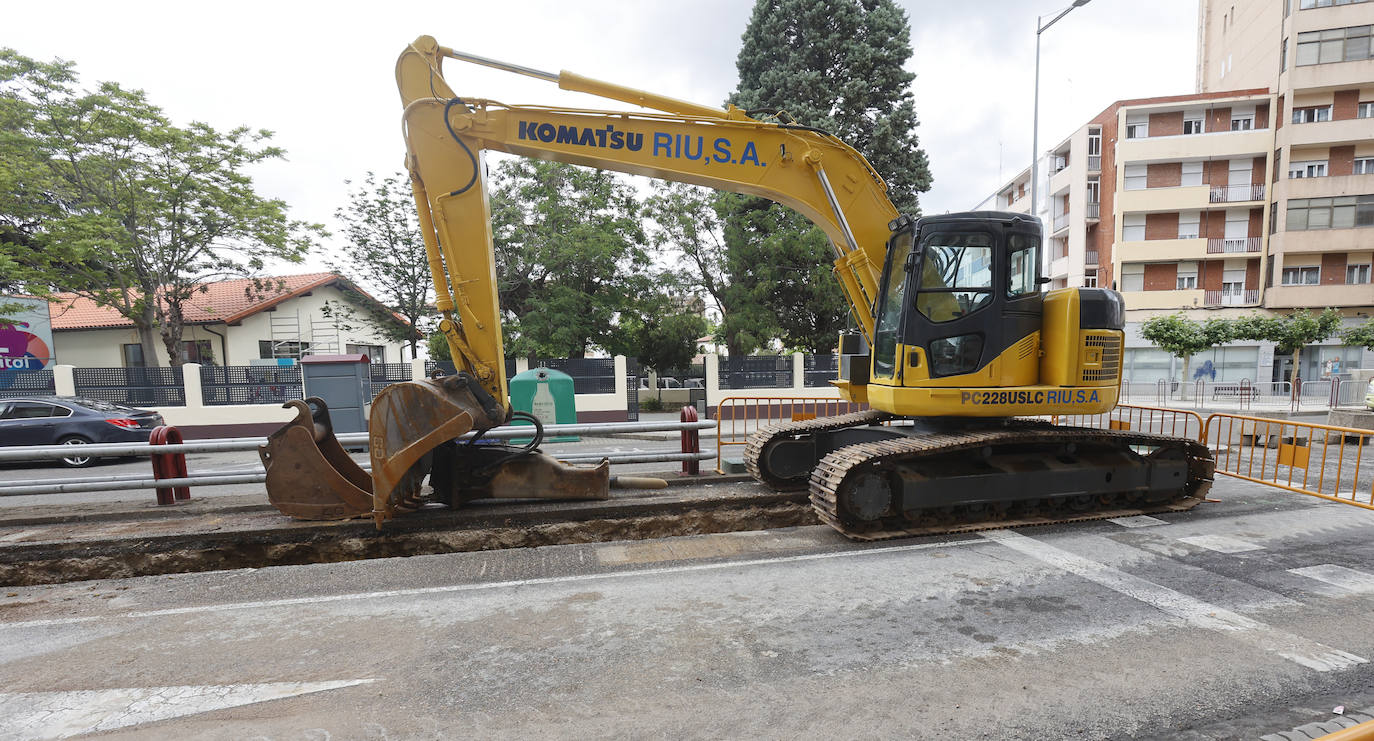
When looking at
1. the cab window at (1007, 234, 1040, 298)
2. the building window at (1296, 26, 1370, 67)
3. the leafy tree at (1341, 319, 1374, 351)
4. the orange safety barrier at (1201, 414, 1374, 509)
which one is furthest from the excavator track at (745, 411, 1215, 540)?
the building window at (1296, 26, 1370, 67)

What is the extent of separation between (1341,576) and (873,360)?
152 inches

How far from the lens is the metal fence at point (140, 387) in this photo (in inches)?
565

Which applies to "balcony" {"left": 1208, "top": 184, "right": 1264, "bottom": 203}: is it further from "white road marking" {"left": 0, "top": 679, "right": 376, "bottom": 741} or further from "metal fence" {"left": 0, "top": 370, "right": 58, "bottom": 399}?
"metal fence" {"left": 0, "top": 370, "right": 58, "bottom": 399}

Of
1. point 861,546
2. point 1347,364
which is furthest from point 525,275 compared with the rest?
point 1347,364

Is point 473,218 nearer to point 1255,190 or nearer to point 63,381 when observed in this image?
point 63,381

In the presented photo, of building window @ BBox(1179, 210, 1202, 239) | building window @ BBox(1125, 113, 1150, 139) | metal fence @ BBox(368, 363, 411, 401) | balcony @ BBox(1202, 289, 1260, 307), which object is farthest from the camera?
building window @ BBox(1125, 113, 1150, 139)

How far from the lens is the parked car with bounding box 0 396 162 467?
1130cm

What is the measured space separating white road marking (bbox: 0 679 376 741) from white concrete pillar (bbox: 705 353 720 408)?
45.1ft

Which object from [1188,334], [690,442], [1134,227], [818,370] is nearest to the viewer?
[690,442]

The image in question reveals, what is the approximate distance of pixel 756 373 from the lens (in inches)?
670

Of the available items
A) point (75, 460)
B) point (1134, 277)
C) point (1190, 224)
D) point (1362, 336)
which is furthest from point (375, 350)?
point (1362, 336)

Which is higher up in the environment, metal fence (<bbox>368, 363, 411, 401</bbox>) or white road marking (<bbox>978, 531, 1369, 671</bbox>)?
metal fence (<bbox>368, 363, 411, 401</bbox>)

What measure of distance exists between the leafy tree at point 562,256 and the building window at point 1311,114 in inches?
1339

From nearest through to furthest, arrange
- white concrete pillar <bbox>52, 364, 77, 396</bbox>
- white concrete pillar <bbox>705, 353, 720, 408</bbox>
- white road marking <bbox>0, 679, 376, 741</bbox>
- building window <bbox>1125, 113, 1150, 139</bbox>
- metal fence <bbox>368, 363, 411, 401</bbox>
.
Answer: white road marking <bbox>0, 679, 376, 741</bbox> < white concrete pillar <bbox>52, 364, 77, 396</bbox> < metal fence <bbox>368, 363, 411, 401</bbox> < white concrete pillar <bbox>705, 353, 720, 408</bbox> < building window <bbox>1125, 113, 1150, 139</bbox>
